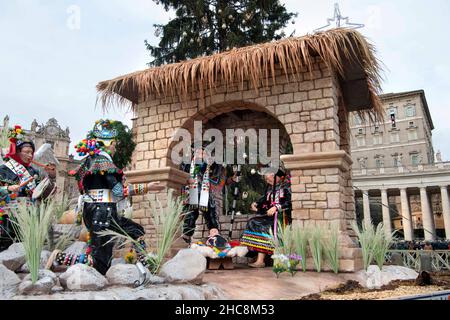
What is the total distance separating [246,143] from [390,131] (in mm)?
41774

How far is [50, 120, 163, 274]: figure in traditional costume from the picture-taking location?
4051mm

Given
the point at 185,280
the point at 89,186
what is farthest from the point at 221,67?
the point at 185,280

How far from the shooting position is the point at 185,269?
374 centimetres

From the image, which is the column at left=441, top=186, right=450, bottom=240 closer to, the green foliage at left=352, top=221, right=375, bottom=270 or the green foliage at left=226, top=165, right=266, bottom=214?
the green foliage at left=226, top=165, right=266, bottom=214

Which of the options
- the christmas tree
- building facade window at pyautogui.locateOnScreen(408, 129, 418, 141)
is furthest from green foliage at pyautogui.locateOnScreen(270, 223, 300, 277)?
building facade window at pyautogui.locateOnScreen(408, 129, 418, 141)

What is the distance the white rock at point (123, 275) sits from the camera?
3.49 m

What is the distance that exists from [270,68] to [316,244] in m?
2.96

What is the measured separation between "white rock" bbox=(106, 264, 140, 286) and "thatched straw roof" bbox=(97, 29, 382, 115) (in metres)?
3.40

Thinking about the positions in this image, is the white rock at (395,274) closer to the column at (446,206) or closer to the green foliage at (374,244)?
the green foliage at (374,244)

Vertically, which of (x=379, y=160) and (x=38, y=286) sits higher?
(x=379, y=160)

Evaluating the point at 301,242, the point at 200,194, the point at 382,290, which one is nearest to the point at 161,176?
the point at 200,194

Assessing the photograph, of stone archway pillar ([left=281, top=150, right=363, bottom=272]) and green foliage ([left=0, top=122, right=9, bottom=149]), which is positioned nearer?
stone archway pillar ([left=281, top=150, right=363, bottom=272])

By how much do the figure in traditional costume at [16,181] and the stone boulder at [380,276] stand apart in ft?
14.1

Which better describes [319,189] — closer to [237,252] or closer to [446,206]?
[237,252]
